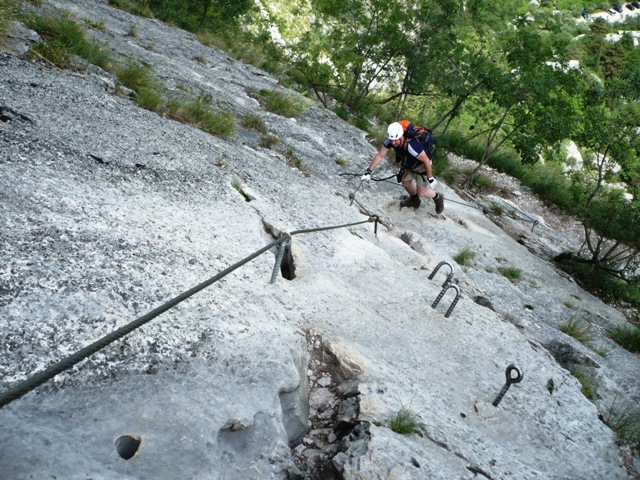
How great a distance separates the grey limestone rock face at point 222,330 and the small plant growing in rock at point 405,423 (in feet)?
0.17

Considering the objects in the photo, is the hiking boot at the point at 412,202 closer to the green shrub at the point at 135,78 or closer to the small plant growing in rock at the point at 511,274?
the small plant growing in rock at the point at 511,274

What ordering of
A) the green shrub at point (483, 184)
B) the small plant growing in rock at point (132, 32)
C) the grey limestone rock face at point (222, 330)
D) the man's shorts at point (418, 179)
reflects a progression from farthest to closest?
the green shrub at point (483, 184)
the small plant growing in rock at point (132, 32)
the man's shorts at point (418, 179)
the grey limestone rock face at point (222, 330)

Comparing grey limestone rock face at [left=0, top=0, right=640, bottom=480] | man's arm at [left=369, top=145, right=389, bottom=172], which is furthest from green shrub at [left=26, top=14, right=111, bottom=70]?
man's arm at [left=369, top=145, right=389, bottom=172]

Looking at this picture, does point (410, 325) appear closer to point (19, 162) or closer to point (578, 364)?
point (578, 364)

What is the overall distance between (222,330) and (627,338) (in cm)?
752

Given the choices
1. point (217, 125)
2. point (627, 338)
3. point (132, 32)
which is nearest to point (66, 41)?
point (217, 125)

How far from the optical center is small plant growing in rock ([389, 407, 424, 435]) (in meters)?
2.86

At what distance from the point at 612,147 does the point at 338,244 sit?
836 centimetres

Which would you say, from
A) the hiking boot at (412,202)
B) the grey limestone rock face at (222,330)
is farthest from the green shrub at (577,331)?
the hiking boot at (412,202)

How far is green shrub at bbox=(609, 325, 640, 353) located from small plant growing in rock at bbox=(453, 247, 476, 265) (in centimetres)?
267

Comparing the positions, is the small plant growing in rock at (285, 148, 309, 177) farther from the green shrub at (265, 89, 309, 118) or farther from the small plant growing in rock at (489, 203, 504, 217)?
the small plant growing in rock at (489, 203, 504, 217)

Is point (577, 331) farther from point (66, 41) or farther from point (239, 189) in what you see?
point (66, 41)

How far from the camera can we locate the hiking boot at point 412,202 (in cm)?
923

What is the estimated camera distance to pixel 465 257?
7.93 metres
